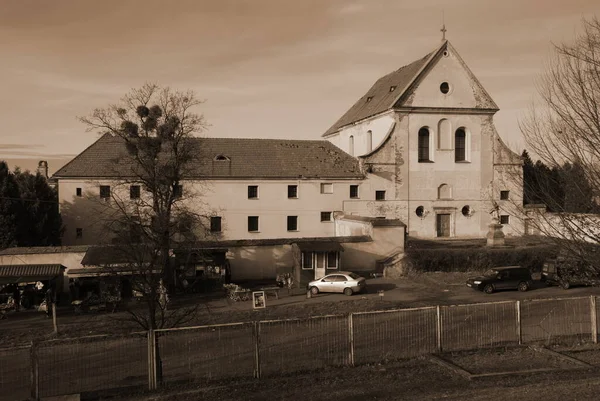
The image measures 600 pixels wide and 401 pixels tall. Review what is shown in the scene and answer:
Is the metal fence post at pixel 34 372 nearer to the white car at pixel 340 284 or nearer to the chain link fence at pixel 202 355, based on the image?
the chain link fence at pixel 202 355

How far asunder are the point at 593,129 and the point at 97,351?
48.6 ft

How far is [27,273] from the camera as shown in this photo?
2706 cm

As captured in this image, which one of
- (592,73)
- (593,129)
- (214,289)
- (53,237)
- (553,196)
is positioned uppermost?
(592,73)

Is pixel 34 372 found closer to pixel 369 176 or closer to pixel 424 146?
pixel 369 176

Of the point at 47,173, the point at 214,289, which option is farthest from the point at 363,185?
the point at 47,173

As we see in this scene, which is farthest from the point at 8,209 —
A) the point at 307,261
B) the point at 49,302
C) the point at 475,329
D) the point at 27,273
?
the point at 475,329

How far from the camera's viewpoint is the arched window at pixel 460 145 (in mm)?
46594

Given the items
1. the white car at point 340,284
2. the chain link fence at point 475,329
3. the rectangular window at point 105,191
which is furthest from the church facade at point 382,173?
the chain link fence at point 475,329

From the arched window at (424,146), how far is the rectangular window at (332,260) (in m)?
16.1

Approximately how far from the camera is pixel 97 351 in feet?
51.8

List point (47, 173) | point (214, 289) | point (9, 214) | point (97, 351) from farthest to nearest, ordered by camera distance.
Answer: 1. point (47, 173)
2. point (9, 214)
3. point (214, 289)
4. point (97, 351)

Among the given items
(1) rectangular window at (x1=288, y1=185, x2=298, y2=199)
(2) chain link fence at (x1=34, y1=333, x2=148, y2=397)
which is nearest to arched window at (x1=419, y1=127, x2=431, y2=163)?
(1) rectangular window at (x1=288, y1=185, x2=298, y2=199)

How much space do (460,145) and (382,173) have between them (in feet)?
25.6

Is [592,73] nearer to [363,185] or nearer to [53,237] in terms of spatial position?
[363,185]
